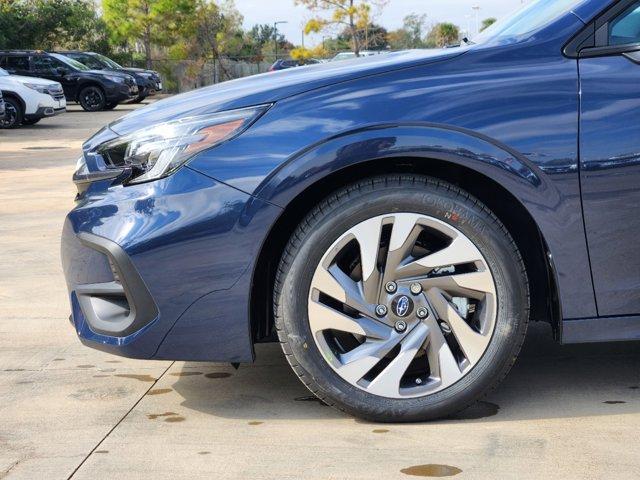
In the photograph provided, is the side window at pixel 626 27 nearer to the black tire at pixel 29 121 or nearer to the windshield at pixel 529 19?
the windshield at pixel 529 19

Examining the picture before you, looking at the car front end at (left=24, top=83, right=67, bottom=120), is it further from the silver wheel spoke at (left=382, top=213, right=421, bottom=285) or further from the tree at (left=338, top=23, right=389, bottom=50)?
the tree at (left=338, top=23, right=389, bottom=50)

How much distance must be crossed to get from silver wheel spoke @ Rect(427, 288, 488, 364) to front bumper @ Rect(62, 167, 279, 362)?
616 millimetres

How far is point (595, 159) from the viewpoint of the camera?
11.5 feet

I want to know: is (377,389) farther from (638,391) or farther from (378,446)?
(638,391)

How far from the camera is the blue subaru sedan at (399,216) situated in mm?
3529

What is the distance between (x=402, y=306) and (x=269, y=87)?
2.92 ft

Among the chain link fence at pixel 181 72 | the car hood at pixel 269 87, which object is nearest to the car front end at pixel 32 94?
the car hood at pixel 269 87

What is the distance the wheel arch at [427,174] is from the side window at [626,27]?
2.12 feet

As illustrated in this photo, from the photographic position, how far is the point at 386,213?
3600mm

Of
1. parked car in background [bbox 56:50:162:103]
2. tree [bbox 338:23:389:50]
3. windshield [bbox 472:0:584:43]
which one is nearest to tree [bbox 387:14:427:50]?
tree [bbox 338:23:389:50]

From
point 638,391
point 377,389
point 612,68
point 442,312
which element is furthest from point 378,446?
point 612,68

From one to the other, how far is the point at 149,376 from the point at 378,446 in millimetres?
1311

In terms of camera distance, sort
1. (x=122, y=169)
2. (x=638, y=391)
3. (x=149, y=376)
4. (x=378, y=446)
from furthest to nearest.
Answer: (x=149, y=376), (x=638, y=391), (x=122, y=169), (x=378, y=446)

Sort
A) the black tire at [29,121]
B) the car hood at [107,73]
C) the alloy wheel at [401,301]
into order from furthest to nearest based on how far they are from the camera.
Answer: the car hood at [107,73] < the black tire at [29,121] < the alloy wheel at [401,301]
